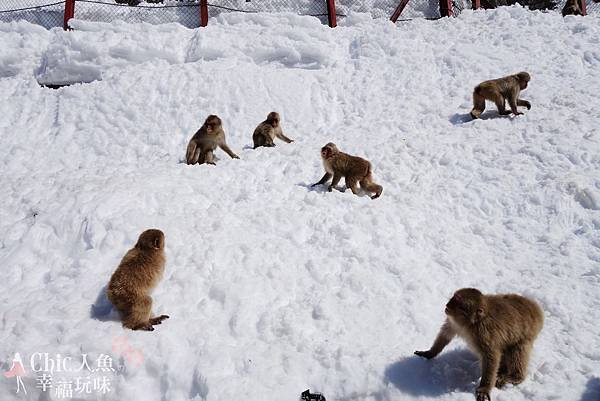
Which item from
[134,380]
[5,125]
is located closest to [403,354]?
[134,380]

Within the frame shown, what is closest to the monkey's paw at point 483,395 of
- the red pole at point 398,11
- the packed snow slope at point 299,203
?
the packed snow slope at point 299,203

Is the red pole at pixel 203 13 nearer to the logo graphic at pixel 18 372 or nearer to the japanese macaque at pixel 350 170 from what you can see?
the japanese macaque at pixel 350 170

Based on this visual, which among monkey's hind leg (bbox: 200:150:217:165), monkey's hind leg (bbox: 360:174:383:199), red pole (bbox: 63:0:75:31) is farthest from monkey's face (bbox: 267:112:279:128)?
red pole (bbox: 63:0:75:31)

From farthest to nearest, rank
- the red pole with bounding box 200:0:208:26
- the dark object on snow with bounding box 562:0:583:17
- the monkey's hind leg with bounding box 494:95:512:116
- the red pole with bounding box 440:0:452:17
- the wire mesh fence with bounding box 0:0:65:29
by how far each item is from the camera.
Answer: the red pole with bounding box 440:0:452:17 < the dark object on snow with bounding box 562:0:583:17 < the red pole with bounding box 200:0:208:26 < the wire mesh fence with bounding box 0:0:65:29 < the monkey's hind leg with bounding box 494:95:512:116

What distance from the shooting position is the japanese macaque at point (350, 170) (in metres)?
7.25

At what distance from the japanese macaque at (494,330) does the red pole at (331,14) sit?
1206 centimetres

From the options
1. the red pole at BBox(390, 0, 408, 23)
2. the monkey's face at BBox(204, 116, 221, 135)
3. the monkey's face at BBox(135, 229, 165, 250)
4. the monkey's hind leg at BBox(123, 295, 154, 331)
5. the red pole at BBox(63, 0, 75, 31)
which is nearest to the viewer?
the monkey's hind leg at BBox(123, 295, 154, 331)

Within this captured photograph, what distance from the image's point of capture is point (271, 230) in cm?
628

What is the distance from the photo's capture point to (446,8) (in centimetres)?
1487

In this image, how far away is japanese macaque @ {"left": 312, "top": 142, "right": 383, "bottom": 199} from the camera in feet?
23.8

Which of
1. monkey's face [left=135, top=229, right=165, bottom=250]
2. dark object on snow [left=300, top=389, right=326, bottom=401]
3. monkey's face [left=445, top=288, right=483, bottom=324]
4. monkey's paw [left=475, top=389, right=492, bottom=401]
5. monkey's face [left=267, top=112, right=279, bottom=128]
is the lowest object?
dark object on snow [left=300, top=389, right=326, bottom=401]

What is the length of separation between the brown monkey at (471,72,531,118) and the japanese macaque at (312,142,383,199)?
3.76m

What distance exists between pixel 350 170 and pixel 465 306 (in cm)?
383

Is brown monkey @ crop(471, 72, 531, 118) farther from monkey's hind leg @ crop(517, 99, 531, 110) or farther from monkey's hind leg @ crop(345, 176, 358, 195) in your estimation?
monkey's hind leg @ crop(345, 176, 358, 195)
